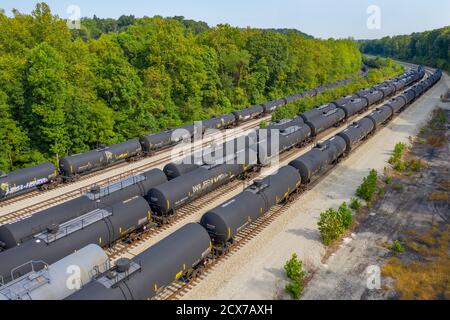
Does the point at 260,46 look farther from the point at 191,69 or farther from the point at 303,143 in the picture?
the point at 303,143

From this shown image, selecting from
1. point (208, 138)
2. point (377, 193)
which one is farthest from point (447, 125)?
point (208, 138)

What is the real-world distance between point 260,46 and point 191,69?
2761 centimetres

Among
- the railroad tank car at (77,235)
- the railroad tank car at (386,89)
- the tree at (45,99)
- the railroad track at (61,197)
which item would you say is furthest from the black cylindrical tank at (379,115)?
Answer: the tree at (45,99)

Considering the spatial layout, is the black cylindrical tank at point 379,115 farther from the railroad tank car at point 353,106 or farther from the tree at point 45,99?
the tree at point 45,99

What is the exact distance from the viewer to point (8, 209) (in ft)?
92.7

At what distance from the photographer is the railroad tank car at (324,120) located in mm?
44438

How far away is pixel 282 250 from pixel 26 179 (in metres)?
22.0

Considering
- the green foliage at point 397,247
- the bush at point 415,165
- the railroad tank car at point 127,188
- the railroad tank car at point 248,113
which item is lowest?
the green foliage at point 397,247

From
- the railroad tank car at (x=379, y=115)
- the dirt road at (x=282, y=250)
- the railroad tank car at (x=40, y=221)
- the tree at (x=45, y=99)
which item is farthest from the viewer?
the railroad tank car at (x=379, y=115)

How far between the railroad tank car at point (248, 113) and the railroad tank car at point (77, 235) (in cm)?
3617

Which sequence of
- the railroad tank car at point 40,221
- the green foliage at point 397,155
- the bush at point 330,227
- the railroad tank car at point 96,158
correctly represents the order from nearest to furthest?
1. the railroad tank car at point 40,221
2. the bush at point 330,227
3. the railroad tank car at point 96,158
4. the green foliage at point 397,155

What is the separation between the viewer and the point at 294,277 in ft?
62.3

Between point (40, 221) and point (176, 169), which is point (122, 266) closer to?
point (40, 221)
